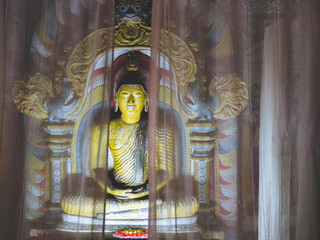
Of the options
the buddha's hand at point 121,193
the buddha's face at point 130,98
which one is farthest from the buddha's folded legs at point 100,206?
the buddha's face at point 130,98

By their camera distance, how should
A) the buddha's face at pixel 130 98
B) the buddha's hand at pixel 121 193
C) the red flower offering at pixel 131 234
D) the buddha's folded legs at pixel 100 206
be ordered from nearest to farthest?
the buddha's folded legs at pixel 100 206 → the red flower offering at pixel 131 234 → the buddha's hand at pixel 121 193 → the buddha's face at pixel 130 98

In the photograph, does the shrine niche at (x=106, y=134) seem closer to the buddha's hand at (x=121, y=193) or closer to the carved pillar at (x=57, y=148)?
the carved pillar at (x=57, y=148)

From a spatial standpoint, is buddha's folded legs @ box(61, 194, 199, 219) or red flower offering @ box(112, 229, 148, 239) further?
red flower offering @ box(112, 229, 148, 239)

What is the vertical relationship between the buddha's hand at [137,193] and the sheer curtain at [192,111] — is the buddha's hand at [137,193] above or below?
below

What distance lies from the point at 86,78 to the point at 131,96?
66cm

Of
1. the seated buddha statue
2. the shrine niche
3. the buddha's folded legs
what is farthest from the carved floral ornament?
the buddha's folded legs

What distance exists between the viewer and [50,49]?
4.90 feet

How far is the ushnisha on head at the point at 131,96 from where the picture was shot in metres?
2.11

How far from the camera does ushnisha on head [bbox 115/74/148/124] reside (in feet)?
6.91

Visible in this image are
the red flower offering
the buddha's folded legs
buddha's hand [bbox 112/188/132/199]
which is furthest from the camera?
buddha's hand [bbox 112/188/132/199]

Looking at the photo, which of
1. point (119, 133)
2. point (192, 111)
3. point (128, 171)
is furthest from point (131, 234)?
point (192, 111)

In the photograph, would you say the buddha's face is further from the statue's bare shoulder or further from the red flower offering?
the red flower offering

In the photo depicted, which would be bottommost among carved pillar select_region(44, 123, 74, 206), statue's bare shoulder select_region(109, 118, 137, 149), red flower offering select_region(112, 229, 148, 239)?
red flower offering select_region(112, 229, 148, 239)

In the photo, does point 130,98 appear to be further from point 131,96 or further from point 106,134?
point 106,134
